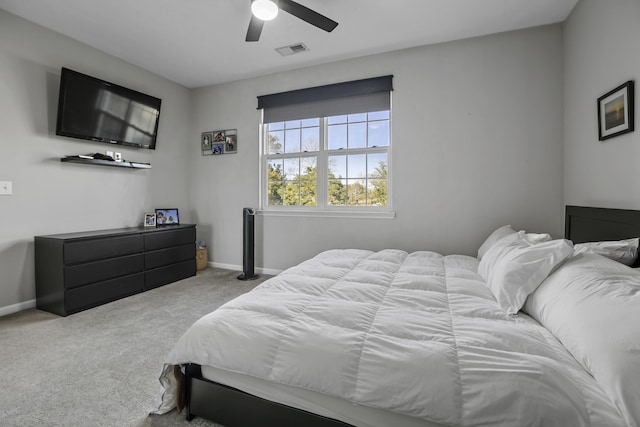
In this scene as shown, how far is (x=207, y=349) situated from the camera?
4.00 ft

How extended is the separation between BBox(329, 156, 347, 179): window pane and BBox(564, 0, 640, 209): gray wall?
222cm

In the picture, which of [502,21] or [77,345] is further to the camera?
[502,21]

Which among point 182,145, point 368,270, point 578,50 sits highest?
point 578,50

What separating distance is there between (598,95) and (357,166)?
2.19m

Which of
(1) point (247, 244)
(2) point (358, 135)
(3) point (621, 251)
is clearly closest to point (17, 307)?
(1) point (247, 244)

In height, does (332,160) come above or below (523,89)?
below

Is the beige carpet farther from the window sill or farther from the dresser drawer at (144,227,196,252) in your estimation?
the window sill

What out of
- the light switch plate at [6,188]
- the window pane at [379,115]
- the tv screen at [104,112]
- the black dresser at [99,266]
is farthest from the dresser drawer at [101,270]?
the window pane at [379,115]

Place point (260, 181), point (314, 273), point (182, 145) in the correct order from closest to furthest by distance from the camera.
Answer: point (314, 273)
point (260, 181)
point (182, 145)

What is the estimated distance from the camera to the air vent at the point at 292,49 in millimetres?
3243

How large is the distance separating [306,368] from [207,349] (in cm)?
45

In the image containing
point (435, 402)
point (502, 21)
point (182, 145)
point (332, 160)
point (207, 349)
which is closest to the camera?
point (435, 402)

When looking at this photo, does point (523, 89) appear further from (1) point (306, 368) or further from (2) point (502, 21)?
(1) point (306, 368)

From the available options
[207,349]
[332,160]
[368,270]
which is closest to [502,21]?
[332,160]
